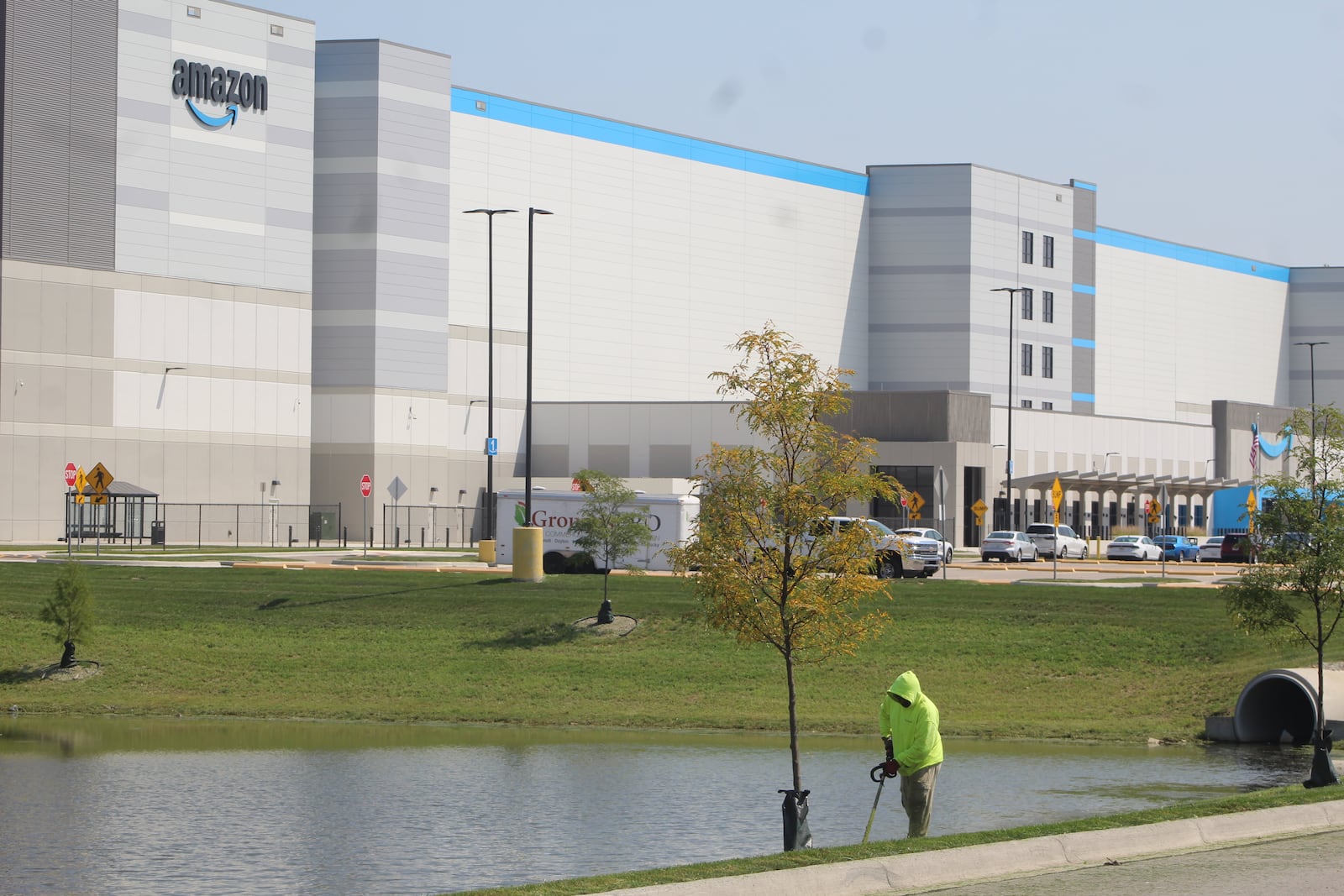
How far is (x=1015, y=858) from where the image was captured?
1457 cm

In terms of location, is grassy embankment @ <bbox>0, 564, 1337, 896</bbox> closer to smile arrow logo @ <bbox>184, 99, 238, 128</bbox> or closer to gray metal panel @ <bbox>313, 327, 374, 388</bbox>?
smile arrow logo @ <bbox>184, 99, 238, 128</bbox>

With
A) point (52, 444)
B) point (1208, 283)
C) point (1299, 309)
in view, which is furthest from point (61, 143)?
point (1299, 309)

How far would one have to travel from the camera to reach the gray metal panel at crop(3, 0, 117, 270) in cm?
6544

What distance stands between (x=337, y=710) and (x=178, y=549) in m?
33.8

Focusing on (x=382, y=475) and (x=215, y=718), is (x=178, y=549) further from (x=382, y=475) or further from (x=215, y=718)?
(x=215, y=718)

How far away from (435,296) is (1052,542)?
30.4 m

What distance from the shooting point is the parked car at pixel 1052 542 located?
7694 cm

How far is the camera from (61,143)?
66.4 metres

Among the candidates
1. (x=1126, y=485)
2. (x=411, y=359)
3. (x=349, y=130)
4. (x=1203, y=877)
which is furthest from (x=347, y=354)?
(x=1203, y=877)

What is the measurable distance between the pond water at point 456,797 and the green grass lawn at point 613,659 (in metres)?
2.25

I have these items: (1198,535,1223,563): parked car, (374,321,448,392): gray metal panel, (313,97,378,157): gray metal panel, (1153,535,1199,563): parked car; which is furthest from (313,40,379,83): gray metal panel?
(1198,535,1223,563): parked car

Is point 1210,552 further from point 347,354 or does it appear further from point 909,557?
point 347,354

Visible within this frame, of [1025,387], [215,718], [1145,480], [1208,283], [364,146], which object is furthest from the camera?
[1208,283]

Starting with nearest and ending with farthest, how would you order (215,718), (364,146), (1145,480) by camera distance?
(215,718)
(364,146)
(1145,480)
